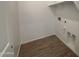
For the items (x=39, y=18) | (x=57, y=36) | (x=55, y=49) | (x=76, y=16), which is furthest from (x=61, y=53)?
(x=39, y=18)

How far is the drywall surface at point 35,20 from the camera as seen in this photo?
292cm

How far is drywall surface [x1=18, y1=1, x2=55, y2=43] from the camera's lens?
2919mm

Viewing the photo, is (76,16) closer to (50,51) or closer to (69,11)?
(69,11)

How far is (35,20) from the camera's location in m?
3.12

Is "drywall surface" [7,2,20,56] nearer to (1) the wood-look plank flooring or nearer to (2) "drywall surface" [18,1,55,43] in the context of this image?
(1) the wood-look plank flooring

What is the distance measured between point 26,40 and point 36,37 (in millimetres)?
323

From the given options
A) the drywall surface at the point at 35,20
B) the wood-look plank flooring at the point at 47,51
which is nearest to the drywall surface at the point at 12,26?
the wood-look plank flooring at the point at 47,51

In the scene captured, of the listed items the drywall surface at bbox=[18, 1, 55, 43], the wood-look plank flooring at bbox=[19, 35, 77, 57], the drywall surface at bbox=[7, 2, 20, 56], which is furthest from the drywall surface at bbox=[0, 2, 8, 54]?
the drywall surface at bbox=[18, 1, 55, 43]

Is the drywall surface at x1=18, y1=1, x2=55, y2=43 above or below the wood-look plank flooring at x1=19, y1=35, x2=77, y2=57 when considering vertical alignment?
above

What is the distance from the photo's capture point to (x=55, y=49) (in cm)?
234

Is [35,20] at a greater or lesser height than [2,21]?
lesser

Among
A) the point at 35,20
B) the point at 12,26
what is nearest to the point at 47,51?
the point at 12,26

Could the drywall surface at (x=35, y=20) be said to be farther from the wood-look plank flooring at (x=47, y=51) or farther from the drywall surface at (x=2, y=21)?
the drywall surface at (x=2, y=21)

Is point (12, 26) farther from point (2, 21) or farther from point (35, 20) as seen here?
point (35, 20)
